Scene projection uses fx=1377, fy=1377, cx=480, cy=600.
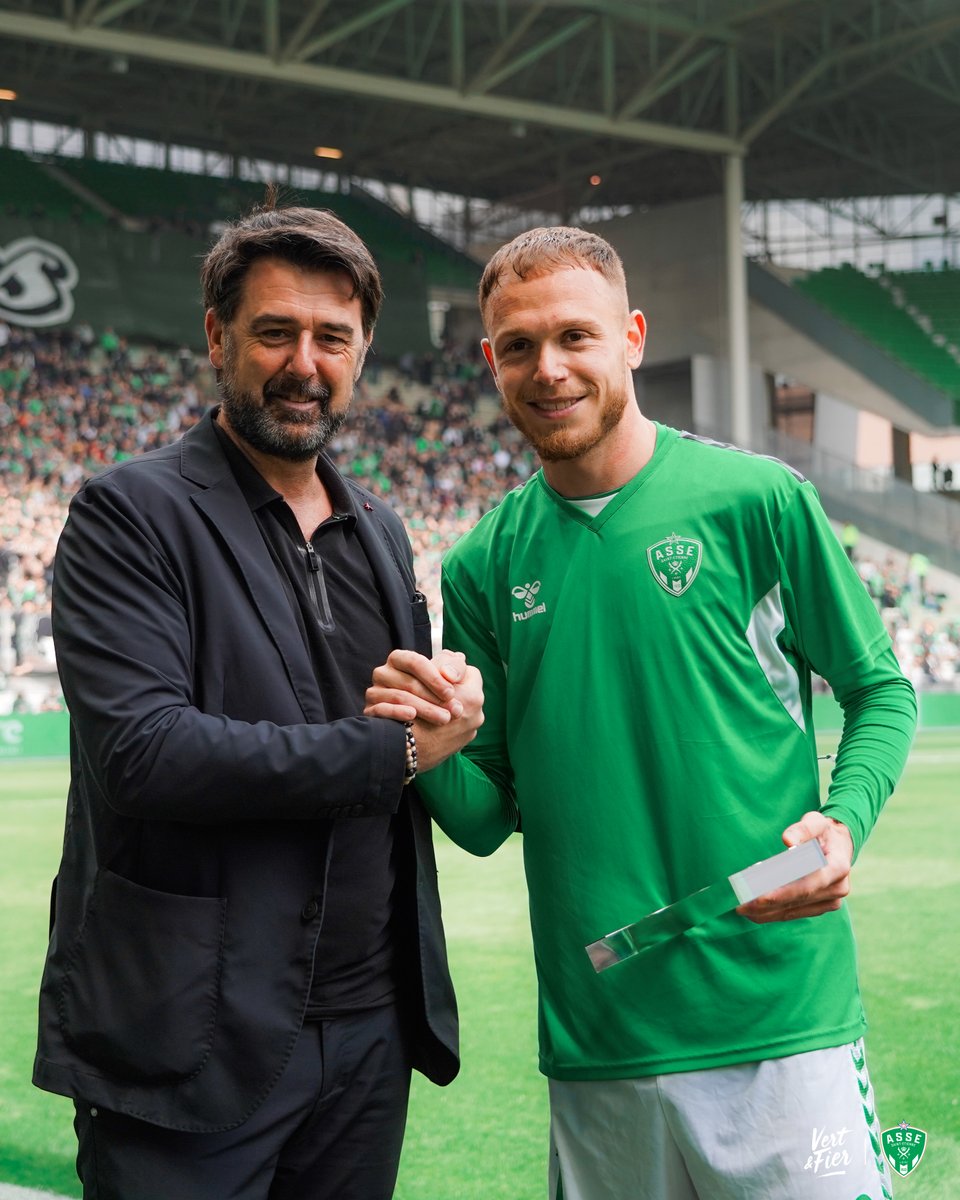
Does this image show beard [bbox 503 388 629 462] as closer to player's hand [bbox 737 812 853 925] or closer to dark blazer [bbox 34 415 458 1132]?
dark blazer [bbox 34 415 458 1132]

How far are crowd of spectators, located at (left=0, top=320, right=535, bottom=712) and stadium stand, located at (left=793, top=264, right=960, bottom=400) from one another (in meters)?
9.28

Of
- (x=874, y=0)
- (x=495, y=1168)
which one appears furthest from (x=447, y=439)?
(x=495, y=1168)

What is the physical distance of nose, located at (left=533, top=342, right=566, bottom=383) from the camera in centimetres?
244

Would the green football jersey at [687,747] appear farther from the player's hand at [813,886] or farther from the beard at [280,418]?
the beard at [280,418]

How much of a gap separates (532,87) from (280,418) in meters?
29.0

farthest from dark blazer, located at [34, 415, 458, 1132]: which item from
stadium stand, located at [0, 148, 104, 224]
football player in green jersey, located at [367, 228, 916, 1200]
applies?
stadium stand, located at [0, 148, 104, 224]

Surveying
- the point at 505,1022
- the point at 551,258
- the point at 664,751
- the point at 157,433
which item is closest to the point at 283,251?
the point at 551,258

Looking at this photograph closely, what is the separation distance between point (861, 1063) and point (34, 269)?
86.2ft

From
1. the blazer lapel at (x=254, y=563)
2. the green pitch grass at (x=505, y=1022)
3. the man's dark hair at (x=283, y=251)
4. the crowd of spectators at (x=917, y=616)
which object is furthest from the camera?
the crowd of spectators at (x=917, y=616)

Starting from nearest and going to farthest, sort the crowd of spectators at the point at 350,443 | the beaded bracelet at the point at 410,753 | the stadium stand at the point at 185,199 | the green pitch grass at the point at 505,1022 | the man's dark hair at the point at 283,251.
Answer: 1. the beaded bracelet at the point at 410,753
2. the man's dark hair at the point at 283,251
3. the green pitch grass at the point at 505,1022
4. the crowd of spectators at the point at 350,443
5. the stadium stand at the point at 185,199

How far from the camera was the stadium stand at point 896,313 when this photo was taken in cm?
3447

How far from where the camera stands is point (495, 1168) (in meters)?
4.54

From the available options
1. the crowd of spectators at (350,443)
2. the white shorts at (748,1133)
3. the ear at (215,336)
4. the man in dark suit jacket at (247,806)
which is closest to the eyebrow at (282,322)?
the man in dark suit jacket at (247,806)

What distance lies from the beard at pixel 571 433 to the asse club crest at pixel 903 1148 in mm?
2246
